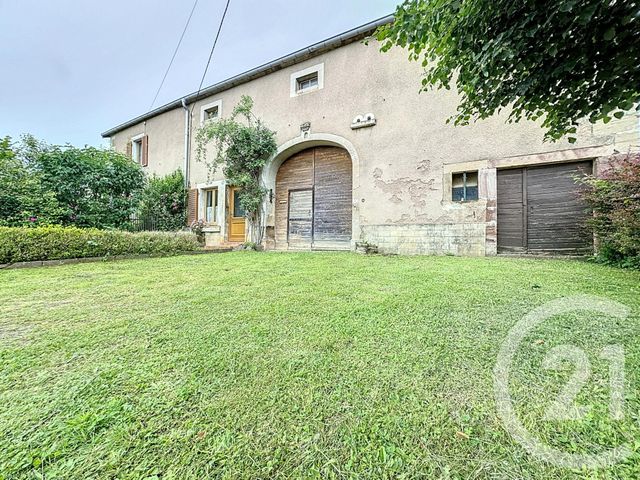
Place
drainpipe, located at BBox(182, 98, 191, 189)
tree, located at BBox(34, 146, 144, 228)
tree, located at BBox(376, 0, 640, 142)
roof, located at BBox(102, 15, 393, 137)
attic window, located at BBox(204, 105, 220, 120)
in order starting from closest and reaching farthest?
tree, located at BBox(376, 0, 640, 142)
tree, located at BBox(34, 146, 144, 228)
roof, located at BBox(102, 15, 393, 137)
attic window, located at BBox(204, 105, 220, 120)
drainpipe, located at BBox(182, 98, 191, 189)

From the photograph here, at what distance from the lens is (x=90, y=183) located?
6.96 meters

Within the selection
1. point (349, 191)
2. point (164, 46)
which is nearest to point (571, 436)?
point (349, 191)

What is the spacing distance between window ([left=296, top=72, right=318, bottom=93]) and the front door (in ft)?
12.3

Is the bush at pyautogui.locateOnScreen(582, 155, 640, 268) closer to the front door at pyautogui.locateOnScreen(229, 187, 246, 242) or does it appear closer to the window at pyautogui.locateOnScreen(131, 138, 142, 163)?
the front door at pyautogui.locateOnScreen(229, 187, 246, 242)

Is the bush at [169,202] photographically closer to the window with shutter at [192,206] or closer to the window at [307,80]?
the window with shutter at [192,206]

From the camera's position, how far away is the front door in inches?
357

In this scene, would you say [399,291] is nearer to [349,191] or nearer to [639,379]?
[639,379]

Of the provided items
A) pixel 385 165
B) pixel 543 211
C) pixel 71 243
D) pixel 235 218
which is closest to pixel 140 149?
pixel 235 218

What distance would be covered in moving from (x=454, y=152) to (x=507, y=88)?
164 inches

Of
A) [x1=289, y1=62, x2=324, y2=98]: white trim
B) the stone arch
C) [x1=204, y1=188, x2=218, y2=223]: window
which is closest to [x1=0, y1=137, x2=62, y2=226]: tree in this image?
[x1=204, y1=188, x2=218, y2=223]: window

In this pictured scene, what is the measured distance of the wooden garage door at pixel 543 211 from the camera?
16.1 ft

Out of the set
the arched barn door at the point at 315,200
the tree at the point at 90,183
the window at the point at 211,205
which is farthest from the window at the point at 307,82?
the tree at the point at 90,183

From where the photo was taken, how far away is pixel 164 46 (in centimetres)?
793

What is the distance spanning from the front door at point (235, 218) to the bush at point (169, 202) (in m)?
2.12
